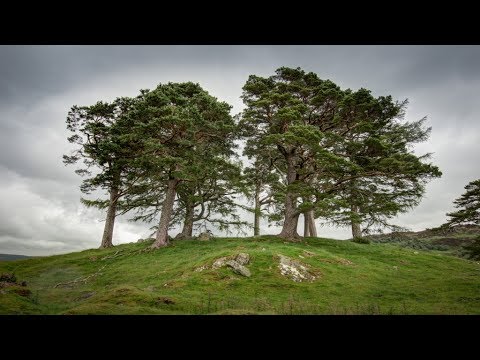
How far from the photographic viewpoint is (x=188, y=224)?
3000 cm

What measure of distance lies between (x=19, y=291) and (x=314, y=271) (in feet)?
46.9

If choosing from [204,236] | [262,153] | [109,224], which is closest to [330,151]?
[262,153]

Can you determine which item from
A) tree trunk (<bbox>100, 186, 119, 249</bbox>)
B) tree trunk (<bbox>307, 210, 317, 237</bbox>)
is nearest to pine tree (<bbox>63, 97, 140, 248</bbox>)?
tree trunk (<bbox>100, 186, 119, 249</bbox>)

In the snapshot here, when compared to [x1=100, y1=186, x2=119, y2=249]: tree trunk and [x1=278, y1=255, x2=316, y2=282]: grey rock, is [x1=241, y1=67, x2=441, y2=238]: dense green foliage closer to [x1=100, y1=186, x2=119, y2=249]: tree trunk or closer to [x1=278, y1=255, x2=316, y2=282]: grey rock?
[x1=278, y1=255, x2=316, y2=282]: grey rock

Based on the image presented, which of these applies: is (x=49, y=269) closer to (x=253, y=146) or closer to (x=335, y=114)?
(x=253, y=146)

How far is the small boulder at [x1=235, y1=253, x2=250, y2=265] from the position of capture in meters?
16.8

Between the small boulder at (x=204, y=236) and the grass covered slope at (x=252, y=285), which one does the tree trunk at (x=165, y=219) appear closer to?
the grass covered slope at (x=252, y=285)

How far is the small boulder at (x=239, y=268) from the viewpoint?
51.4ft

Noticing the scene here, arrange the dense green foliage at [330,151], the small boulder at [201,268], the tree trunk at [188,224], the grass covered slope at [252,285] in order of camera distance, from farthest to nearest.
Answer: the tree trunk at [188,224], the dense green foliage at [330,151], the small boulder at [201,268], the grass covered slope at [252,285]

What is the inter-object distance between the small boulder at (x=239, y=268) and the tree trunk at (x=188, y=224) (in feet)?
45.3

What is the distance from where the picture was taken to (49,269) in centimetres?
2355

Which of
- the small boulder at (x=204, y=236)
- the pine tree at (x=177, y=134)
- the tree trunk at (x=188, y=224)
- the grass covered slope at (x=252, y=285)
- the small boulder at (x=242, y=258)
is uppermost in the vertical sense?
the pine tree at (x=177, y=134)

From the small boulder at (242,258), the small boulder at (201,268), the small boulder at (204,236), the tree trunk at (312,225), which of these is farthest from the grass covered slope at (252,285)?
the tree trunk at (312,225)
